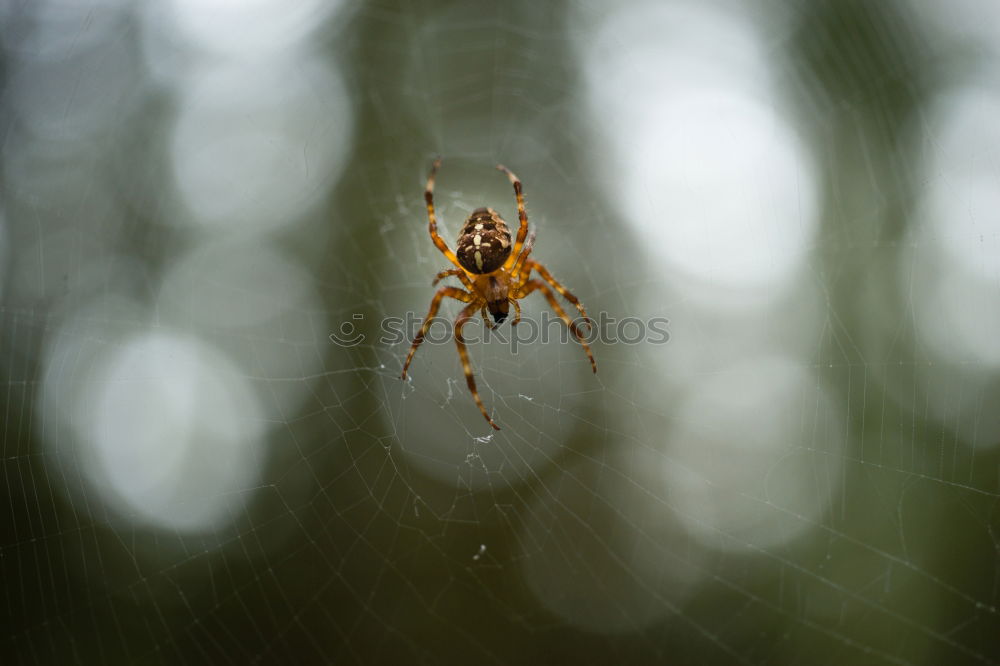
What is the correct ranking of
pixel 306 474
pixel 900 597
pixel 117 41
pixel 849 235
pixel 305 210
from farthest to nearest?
pixel 305 210, pixel 306 474, pixel 117 41, pixel 849 235, pixel 900 597

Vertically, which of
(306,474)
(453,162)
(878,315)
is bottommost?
(306,474)

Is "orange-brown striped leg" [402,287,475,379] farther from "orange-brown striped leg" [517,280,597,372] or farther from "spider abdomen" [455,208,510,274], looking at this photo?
"orange-brown striped leg" [517,280,597,372]

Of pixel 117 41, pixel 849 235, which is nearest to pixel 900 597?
pixel 849 235

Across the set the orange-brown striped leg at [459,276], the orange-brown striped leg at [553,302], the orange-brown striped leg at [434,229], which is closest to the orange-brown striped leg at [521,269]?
the orange-brown striped leg at [553,302]

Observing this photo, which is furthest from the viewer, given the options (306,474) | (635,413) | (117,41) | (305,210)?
(305,210)

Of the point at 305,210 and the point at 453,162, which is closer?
the point at 453,162

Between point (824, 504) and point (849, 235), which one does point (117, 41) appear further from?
point (824, 504)

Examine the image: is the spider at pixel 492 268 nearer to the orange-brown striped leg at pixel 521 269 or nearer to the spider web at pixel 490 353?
the orange-brown striped leg at pixel 521 269

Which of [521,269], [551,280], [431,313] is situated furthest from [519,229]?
[431,313]
